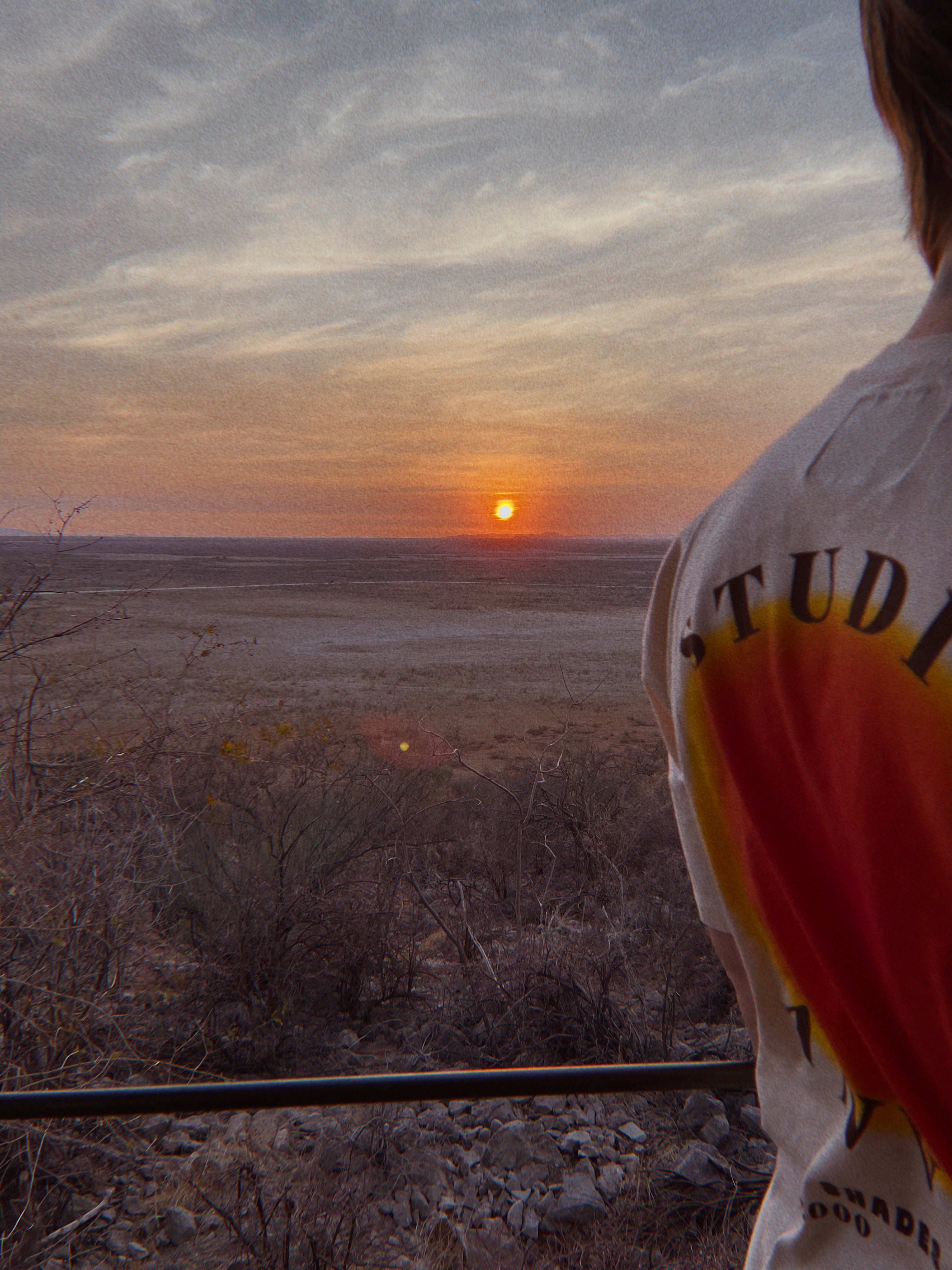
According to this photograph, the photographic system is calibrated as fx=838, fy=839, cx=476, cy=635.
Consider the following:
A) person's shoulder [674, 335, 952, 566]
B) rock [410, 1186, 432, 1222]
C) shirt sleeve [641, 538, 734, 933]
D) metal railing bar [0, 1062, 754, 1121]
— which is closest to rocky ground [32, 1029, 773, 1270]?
rock [410, 1186, 432, 1222]

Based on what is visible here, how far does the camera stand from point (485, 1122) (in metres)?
4.12

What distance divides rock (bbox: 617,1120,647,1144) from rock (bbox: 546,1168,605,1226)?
17.3 inches

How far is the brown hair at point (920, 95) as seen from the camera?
518 millimetres

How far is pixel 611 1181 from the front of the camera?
3695 millimetres

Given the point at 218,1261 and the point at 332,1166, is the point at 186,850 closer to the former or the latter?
the point at 332,1166

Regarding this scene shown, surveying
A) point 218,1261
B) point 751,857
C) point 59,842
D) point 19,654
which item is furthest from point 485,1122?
point 751,857

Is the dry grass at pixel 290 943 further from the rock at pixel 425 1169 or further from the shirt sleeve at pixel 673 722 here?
the shirt sleeve at pixel 673 722

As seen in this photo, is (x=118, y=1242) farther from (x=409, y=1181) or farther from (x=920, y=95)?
(x=920, y=95)

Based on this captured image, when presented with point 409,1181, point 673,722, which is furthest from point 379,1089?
point 409,1181

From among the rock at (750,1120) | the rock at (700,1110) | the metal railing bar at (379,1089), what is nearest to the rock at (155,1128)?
the rock at (700,1110)

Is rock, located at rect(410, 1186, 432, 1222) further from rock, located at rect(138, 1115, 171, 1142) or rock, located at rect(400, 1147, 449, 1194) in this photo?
rock, located at rect(138, 1115, 171, 1142)

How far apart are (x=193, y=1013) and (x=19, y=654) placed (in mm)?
2524

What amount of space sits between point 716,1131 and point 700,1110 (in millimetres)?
140

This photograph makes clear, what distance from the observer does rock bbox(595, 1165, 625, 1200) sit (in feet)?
11.9
